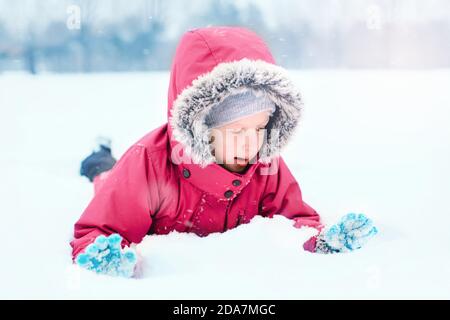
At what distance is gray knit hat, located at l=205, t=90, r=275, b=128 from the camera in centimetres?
119

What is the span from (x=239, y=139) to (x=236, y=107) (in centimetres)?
8

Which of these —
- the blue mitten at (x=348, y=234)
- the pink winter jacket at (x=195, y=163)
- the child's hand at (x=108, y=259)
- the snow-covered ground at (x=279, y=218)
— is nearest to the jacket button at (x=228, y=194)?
the pink winter jacket at (x=195, y=163)

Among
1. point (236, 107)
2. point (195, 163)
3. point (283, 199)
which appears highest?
point (236, 107)

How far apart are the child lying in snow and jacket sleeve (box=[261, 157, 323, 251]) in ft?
0.08

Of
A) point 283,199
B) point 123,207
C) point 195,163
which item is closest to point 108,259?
point 123,207

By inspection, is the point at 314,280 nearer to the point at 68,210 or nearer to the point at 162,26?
the point at 68,210

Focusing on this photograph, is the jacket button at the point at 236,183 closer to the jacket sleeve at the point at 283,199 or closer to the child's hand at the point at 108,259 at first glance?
the jacket sleeve at the point at 283,199

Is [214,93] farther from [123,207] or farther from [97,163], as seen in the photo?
[97,163]

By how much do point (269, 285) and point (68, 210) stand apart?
79 cm

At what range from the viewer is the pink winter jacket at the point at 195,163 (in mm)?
1161

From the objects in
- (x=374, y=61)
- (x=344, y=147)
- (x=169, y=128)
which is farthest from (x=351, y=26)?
(x=169, y=128)

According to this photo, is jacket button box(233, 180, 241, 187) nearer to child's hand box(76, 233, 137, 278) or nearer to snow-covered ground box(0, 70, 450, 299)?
snow-covered ground box(0, 70, 450, 299)

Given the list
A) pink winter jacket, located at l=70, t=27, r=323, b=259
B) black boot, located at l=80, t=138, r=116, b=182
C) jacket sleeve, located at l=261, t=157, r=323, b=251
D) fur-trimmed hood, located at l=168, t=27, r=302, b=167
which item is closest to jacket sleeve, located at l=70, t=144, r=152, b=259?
pink winter jacket, located at l=70, t=27, r=323, b=259

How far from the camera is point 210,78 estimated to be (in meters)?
1.16
